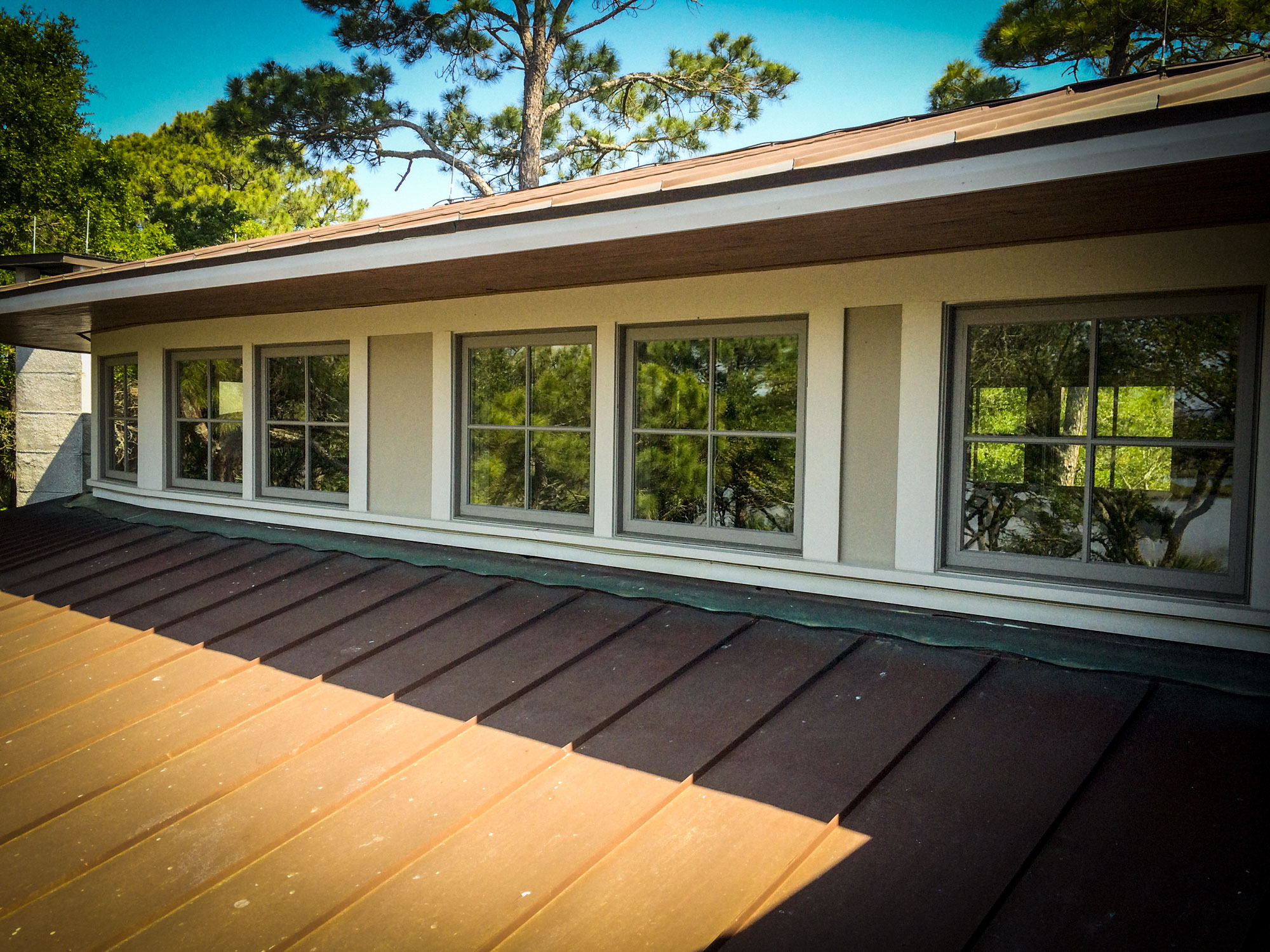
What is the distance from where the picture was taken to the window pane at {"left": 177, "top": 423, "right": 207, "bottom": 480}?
6.05m

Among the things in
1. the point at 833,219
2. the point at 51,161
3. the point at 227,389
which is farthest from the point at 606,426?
the point at 51,161

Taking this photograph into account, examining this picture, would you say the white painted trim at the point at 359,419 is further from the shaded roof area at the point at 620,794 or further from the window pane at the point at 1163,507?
the window pane at the point at 1163,507

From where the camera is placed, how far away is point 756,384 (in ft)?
12.1

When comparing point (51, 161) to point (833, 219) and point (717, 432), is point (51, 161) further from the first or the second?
point (833, 219)

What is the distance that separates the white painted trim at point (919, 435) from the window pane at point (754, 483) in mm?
506

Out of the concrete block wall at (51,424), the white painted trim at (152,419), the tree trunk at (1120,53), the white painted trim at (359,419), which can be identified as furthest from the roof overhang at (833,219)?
the tree trunk at (1120,53)

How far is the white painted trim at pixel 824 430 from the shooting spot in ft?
11.2

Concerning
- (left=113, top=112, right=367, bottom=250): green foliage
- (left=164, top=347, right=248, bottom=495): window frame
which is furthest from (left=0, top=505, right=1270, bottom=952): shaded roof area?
(left=113, top=112, right=367, bottom=250): green foliage

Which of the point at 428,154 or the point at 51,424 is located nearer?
the point at 51,424

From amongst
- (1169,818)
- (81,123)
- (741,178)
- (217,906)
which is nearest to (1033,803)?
(1169,818)

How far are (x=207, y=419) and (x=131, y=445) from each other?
1275mm

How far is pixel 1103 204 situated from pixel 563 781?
2238 millimetres

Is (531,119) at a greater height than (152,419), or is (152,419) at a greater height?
(531,119)

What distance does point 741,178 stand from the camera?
2520 mm
